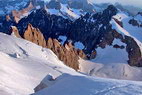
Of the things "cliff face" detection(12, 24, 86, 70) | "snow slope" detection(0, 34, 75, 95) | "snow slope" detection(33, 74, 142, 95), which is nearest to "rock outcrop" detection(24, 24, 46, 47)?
"cliff face" detection(12, 24, 86, 70)

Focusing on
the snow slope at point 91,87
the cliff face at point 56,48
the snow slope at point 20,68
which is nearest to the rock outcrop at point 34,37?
the cliff face at point 56,48

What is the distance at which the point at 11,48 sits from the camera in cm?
9144

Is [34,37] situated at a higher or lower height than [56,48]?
higher

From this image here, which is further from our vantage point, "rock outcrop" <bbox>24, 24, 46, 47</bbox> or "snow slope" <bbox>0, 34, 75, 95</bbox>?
"rock outcrop" <bbox>24, 24, 46, 47</bbox>

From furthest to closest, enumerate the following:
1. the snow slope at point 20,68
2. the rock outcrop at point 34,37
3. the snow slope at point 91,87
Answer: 1. the rock outcrop at point 34,37
2. the snow slope at point 20,68
3. the snow slope at point 91,87

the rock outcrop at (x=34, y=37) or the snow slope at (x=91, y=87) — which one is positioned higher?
the rock outcrop at (x=34, y=37)

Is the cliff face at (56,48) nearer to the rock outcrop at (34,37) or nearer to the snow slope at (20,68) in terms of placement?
the rock outcrop at (34,37)

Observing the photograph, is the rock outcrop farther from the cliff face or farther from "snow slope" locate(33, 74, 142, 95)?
"snow slope" locate(33, 74, 142, 95)

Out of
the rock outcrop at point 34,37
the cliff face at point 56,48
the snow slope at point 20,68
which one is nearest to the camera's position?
the snow slope at point 20,68

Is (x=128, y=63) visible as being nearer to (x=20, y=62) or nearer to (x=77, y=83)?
(x=20, y=62)

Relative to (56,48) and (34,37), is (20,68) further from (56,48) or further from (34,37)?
(34,37)

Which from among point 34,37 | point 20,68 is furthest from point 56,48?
point 20,68

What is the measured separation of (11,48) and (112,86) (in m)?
71.5

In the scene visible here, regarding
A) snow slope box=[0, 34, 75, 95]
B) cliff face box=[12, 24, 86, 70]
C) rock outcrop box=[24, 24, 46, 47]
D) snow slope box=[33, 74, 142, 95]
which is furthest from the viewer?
rock outcrop box=[24, 24, 46, 47]
